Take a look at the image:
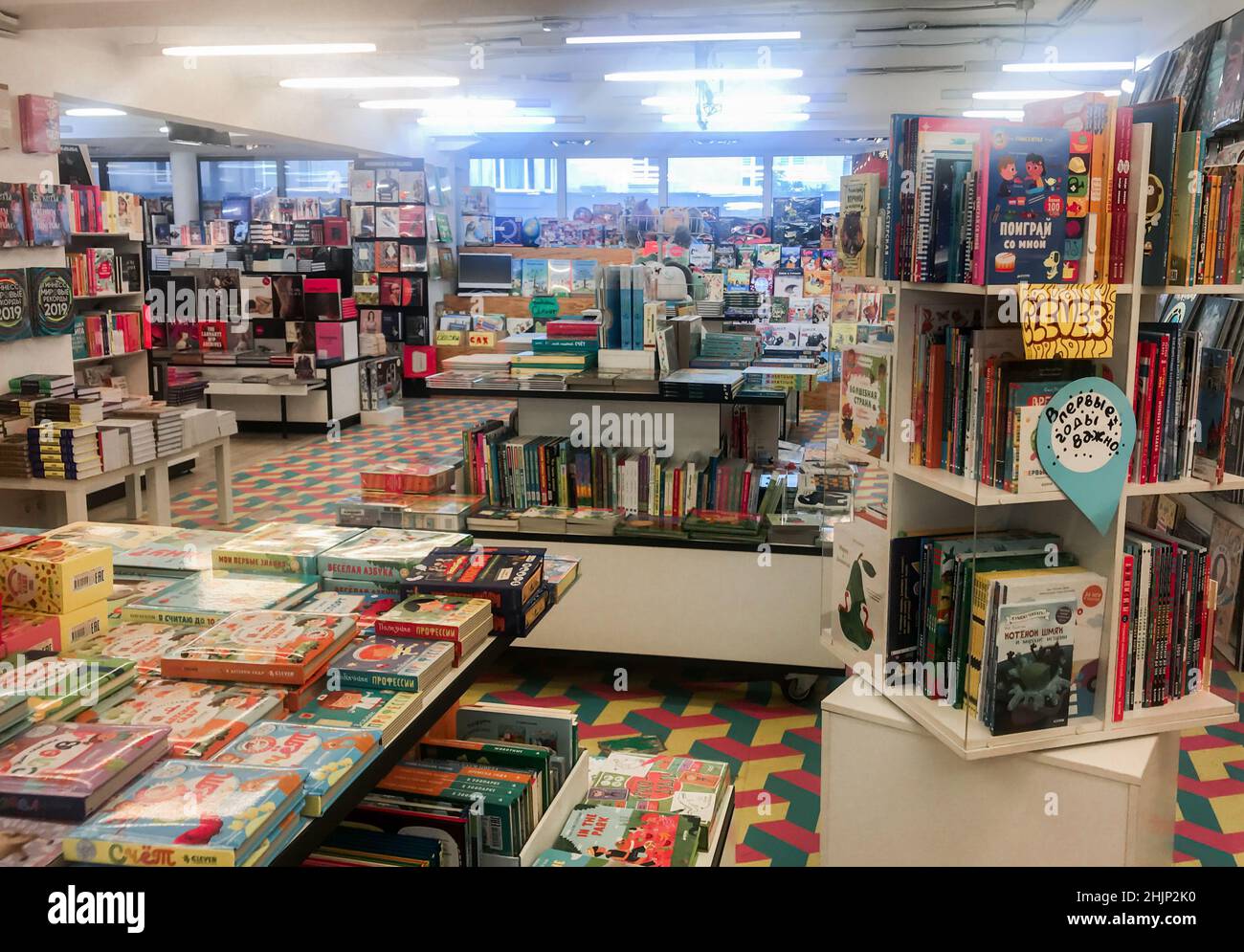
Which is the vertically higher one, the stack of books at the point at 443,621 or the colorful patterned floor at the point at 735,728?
the stack of books at the point at 443,621

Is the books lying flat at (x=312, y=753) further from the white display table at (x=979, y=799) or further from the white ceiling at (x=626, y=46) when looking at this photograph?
the white ceiling at (x=626, y=46)

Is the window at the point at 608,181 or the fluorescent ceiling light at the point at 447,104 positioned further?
the window at the point at 608,181

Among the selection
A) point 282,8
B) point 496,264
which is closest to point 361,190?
point 496,264

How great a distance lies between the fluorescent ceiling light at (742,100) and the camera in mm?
11586

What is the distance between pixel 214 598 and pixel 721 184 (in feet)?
57.4

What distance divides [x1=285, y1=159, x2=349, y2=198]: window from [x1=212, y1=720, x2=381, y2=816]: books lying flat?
56.9 ft

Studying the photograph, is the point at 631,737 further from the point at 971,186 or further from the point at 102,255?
the point at 102,255

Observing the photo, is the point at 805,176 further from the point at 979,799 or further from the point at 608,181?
the point at 979,799

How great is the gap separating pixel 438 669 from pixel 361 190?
12.7m

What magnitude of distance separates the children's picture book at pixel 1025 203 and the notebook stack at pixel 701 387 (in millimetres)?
2364

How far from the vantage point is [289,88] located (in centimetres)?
1128

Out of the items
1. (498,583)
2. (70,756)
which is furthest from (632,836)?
(70,756)

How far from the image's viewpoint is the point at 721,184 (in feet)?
62.6

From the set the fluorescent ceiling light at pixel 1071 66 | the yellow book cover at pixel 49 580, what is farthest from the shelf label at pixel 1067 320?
the fluorescent ceiling light at pixel 1071 66
